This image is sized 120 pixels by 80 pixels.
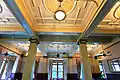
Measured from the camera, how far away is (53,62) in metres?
12.6

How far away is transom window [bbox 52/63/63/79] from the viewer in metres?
12.1

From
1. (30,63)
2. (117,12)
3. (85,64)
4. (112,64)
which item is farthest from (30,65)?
(112,64)

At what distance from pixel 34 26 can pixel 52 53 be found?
21.0ft

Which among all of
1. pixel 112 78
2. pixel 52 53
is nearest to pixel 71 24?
pixel 112 78

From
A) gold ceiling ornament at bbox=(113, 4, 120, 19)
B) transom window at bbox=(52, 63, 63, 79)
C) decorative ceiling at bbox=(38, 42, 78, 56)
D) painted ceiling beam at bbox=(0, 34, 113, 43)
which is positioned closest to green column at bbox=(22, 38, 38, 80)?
painted ceiling beam at bbox=(0, 34, 113, 43)

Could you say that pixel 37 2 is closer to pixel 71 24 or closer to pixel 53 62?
pixel 71 24

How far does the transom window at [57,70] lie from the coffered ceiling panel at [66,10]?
28.2 feet

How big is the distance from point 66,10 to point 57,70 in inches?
383

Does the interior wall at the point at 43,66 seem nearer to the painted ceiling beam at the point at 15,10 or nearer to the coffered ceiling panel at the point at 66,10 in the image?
the coffered ceiling panel at the point at 66,10

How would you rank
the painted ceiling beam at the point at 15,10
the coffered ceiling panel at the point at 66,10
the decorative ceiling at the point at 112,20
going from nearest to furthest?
1. the painted ceiling beam at the point at 15,10
2. the coffered ceiling panel at the point at 66,10
3. the decorative ceiling at the point at 112,20

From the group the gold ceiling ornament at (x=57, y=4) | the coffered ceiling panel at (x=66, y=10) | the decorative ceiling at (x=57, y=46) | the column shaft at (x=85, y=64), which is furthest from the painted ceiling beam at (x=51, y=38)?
the gold ceiling ornament at (x=57, y=4)

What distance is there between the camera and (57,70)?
1227 centimetres

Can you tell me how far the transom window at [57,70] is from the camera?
12.1m

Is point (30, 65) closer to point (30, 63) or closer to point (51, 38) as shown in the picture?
point (30, 63)
